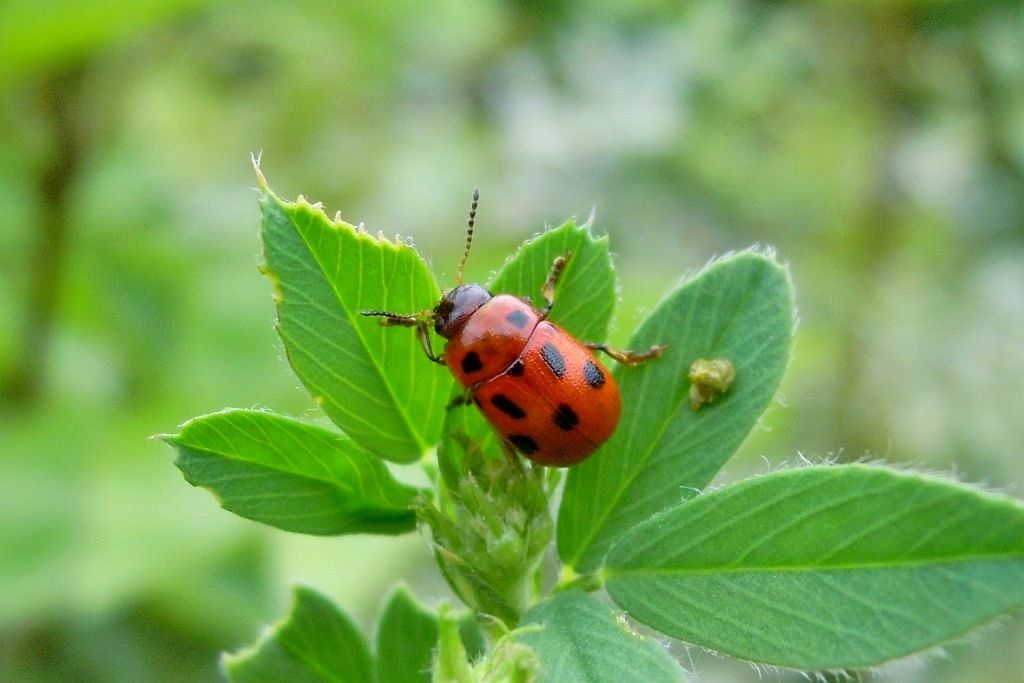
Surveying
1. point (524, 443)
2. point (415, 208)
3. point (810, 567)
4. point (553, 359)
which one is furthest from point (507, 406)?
point (415, 208)

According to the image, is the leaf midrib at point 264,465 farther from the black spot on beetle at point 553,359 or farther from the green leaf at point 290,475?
the black spot on beetle at point 553,359

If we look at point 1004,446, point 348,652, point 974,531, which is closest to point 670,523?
point 974,531

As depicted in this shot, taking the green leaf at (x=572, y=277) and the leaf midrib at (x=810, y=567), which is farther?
the green leaf at (x=572, y=277)

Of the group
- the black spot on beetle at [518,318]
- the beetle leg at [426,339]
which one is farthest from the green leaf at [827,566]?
the black spot on beetle at [518,318]

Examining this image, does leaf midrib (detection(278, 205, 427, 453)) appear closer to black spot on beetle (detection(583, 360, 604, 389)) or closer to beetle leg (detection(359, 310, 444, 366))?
beetle leg (detection(359, 310, 444, 366))

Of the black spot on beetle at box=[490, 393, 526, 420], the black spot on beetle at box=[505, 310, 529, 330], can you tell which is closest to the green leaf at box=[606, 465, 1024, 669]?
the black spot on beetle at box=[490, 393, 526, 420]

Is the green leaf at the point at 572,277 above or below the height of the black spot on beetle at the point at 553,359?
above

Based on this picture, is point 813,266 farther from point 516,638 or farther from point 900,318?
point 516,638
